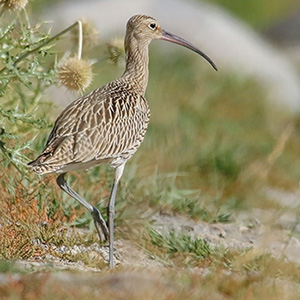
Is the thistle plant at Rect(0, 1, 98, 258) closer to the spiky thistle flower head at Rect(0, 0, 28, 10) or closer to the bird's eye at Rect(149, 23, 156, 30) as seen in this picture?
the spiky thistle flower head at Rect(0, 0, 28, 10)

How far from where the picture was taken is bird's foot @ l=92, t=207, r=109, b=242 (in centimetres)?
714

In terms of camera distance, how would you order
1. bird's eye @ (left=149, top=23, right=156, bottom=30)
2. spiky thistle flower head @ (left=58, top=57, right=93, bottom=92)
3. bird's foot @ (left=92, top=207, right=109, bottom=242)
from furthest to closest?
bird's eye @ (left=149, top=23, right=156, bottom=30), spiky thistle flower head @ (left=58, top=57, right=93, bottom=92), bird's foot @ (left=92, top=207, right=109, bottom=242)

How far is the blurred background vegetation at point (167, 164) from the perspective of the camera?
6879 millimetres

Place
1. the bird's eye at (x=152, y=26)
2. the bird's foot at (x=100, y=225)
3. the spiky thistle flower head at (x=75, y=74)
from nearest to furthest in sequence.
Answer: the bird's foot at (x=100, y=225) < the spiky thistle flower head at (x=75, y=74) < the bird's eye at (x=152, y=26)

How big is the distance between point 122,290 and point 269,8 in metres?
17.4

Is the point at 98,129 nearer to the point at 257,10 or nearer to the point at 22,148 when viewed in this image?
the point at 22,148

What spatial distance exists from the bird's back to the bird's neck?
0.78 feet

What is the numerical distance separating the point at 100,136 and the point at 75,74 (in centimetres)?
56

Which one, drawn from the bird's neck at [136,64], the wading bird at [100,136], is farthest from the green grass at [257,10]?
the wading bird at [100,136]

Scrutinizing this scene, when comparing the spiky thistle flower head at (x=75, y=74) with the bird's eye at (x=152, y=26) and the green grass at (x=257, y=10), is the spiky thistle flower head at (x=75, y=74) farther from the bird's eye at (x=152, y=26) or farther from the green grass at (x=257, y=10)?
the green grass at (x=257, y=10)

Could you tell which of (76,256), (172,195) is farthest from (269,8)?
(76,256)

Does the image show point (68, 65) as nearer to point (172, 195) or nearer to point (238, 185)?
point (172, 195)

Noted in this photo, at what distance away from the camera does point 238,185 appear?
9.41 m

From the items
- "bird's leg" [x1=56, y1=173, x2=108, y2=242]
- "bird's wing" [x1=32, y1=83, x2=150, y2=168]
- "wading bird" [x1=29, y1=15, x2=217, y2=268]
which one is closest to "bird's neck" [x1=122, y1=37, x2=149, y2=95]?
"wading bird" [x1=29, y1=15, x2=217, y2=268]
